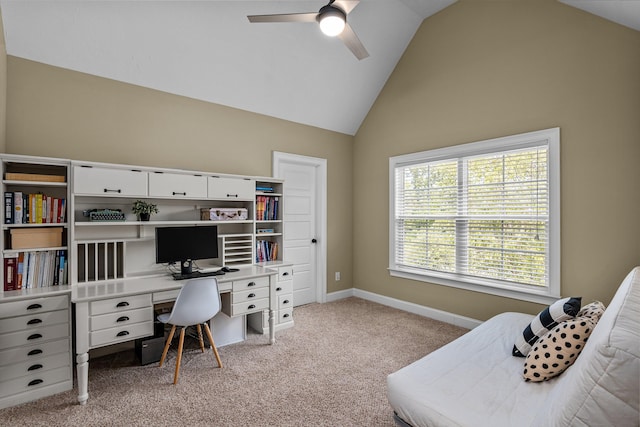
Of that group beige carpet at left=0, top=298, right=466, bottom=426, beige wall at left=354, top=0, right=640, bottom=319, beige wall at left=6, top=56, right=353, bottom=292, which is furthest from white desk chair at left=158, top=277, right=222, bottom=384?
beige wall at left=354, top=0, right=640, bottom=319

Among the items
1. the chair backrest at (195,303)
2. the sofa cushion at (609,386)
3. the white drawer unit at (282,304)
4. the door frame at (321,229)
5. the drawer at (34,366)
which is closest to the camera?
the sofa cushion at (609,386)

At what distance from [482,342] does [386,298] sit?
2.28 meters

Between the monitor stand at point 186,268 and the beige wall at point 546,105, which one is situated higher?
the beige wall at point 546,105

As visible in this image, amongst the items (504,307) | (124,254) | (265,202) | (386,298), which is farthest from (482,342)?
(124,254)

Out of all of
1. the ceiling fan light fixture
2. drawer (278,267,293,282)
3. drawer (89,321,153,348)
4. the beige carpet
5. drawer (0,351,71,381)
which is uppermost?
the ceiling fan light fixture

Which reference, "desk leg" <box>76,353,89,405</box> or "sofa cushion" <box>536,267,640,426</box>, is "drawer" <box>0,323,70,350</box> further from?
"sofa cushion" <box>536,267,640,426</box>

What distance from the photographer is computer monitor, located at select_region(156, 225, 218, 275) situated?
9.65ft

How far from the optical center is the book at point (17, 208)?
2.39m

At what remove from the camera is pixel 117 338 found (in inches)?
94.5

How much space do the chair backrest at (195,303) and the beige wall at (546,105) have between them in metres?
2.65

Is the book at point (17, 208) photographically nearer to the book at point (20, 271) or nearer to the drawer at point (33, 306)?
the book at point (20, 271)

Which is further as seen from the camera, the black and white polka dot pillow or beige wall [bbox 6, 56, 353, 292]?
beige wall [bbox 6, 56, 353, 292]

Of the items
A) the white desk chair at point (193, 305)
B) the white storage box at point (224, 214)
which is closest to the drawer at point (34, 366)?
the white desk chair at point (193, 305)

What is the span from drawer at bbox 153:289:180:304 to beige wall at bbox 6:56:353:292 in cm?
137
